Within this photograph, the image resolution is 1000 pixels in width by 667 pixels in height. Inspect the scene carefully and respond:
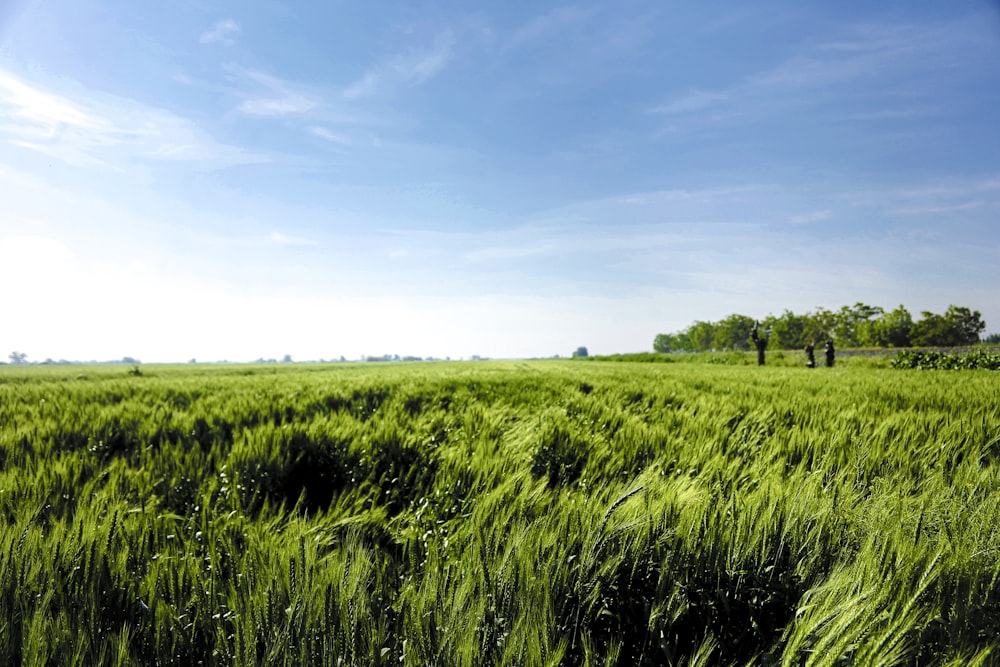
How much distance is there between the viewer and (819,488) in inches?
70.4

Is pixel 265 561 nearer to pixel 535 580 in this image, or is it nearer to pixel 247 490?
pixel 535 580

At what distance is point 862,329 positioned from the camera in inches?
3059

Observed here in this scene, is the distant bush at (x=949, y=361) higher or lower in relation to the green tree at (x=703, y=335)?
lower

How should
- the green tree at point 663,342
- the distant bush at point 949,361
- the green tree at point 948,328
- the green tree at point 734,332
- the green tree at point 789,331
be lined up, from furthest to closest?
the green tree at point 663,342 → the green tree at point 734,332 → the green tree at point 789,331 → the green tree at point 948,328 → the distant bush at point 949,361

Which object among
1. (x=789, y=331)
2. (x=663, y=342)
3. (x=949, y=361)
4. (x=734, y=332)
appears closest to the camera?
(x=949, y=361)

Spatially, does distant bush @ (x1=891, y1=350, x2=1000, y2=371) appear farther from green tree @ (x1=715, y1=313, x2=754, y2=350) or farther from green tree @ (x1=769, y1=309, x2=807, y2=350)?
green tree @ (x1=715, y1=313, x2=754, y2=350)

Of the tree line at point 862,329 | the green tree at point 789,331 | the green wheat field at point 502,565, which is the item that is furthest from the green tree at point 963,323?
the green wheat field at point 502,565

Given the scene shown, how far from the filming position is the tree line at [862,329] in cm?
7112

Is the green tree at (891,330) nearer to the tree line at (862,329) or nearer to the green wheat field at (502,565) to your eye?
the tree line at (862,329)

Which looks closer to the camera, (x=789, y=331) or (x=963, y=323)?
(x=963, y=323)

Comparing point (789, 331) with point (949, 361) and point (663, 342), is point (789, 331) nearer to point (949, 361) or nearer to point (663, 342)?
point (663, 342)

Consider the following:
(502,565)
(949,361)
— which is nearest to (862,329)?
(949,361)

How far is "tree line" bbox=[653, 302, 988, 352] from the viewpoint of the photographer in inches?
2800

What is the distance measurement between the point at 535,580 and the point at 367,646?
0.38 metres
